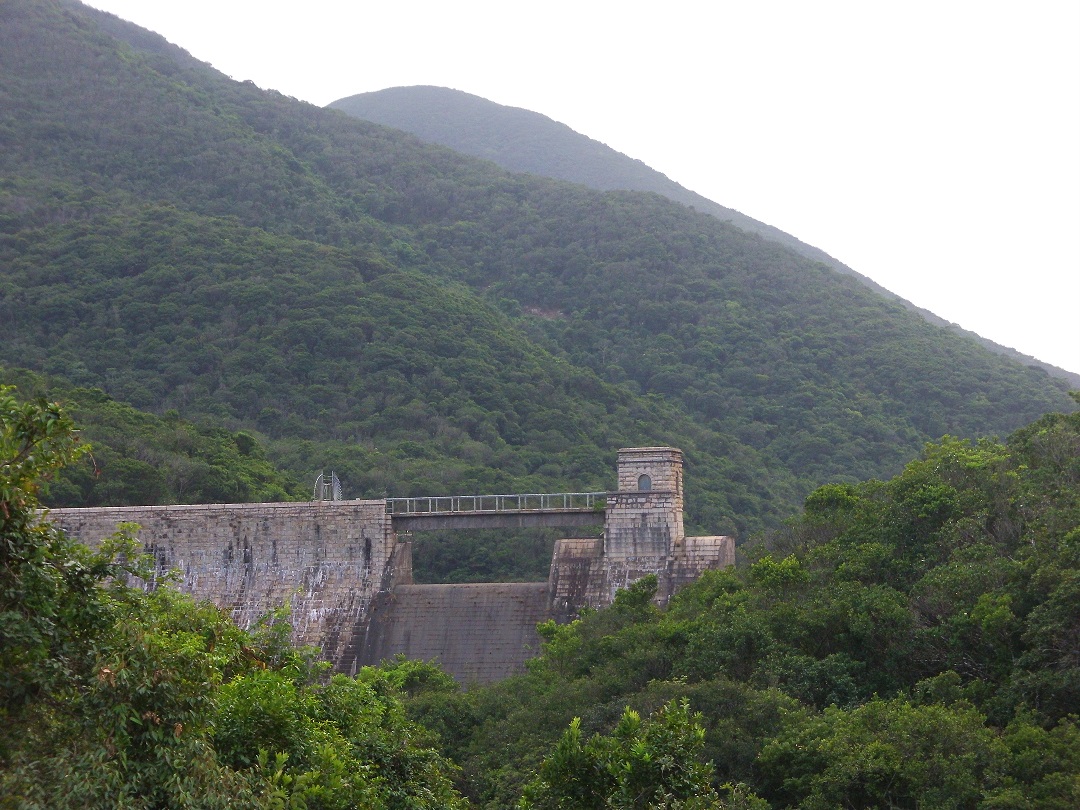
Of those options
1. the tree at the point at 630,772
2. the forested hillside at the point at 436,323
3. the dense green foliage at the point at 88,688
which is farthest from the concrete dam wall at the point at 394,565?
the dense green foliage at the point at 88,688

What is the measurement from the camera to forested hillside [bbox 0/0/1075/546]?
52.0 metres

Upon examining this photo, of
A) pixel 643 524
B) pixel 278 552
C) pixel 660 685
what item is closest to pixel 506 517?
pixel 643 524

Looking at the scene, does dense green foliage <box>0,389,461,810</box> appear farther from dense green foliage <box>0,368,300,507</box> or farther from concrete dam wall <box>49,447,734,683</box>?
dense green foliage <box>0,368,300,507</box>

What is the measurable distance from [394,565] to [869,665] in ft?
45.9

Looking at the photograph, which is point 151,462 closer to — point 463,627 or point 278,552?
point 278,552

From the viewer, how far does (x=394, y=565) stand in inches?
1288

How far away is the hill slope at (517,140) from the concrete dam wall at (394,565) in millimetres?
79211

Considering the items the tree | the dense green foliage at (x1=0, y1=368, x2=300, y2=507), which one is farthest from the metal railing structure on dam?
the tree

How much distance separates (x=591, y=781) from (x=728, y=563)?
56.7 feet

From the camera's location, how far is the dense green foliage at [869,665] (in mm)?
17078

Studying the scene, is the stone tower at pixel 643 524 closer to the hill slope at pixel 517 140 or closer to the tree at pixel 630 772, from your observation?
the tree at pixel 630 772

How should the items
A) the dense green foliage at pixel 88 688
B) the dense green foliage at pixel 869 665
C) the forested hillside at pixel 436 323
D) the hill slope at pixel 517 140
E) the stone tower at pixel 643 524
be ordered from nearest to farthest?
the dense green foliage at pixel 88 688 < the dense green foliage at pixel 869 665 < the stone tower at pixel 643 524 < the forested hillside at pixel 436 323 < the hill slope at pixel 517 140

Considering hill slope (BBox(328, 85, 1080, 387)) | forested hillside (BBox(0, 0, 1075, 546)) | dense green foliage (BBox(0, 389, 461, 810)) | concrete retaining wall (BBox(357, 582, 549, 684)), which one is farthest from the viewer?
hill slope (BBox(328, 85, 1080, 387))

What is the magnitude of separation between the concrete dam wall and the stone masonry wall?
2cm
